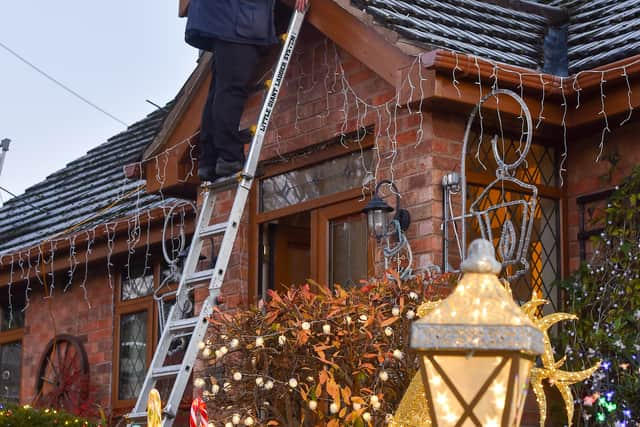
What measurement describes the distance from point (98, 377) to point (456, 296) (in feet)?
31.3

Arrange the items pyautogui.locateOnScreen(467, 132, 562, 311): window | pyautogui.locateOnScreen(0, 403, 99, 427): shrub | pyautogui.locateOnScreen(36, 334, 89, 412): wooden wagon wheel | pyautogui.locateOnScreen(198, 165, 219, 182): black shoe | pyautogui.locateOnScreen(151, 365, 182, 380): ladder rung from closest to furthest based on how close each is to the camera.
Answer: pyautogui.locateOnScreen(151, 365, 182, 380): ladder rung, pyautogui.locateOnScreen(467, 132, 562, 311): window, pyautogui.locateOnScreen(198, 165, 219, 182): black shoe, pyautogui.locateOnScreen(0, 403, 99, 427): shrub, pyautogui.locateOnScreen(36, 334, 89, 412): wooden wagon wheel

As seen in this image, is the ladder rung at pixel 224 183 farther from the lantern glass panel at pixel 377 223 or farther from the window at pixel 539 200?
the window at pixel 539 200

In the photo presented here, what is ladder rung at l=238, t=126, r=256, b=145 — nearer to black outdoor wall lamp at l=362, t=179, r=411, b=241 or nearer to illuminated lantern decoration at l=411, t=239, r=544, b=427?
black outdoor wall lamp at l=362, t=179, r=411, b=241

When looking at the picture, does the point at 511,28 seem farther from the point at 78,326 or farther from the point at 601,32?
the point at 78,326

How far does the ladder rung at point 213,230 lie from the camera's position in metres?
8.33

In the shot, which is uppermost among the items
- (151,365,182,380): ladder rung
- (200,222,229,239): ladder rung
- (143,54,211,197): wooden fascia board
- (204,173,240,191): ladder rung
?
(143,54,211,197): wooden fascia board

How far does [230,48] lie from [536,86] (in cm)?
212

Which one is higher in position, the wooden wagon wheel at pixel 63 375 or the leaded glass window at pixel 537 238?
the leaded glass window at pixel 537 238

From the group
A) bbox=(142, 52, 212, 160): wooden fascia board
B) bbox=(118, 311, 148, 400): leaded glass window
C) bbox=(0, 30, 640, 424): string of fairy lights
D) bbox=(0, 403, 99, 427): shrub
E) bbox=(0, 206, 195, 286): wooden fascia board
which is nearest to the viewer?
bbox=(0, 30, 640, 424): string of fairy lights

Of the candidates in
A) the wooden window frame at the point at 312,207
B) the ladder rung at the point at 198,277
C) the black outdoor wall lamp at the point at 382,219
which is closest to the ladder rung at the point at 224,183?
the wooden window frame at the point at 312,207

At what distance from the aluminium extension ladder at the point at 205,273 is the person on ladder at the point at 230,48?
0.52ft

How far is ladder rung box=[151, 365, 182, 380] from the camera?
7.99 meters

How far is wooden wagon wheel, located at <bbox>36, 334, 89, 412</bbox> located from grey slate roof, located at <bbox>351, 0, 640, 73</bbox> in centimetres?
539

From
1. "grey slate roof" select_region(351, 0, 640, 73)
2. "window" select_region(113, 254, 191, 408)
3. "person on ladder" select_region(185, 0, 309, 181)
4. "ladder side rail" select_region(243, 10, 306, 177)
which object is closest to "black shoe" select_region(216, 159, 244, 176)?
"person on ladder" select_region(185, 0, 309, 181)
